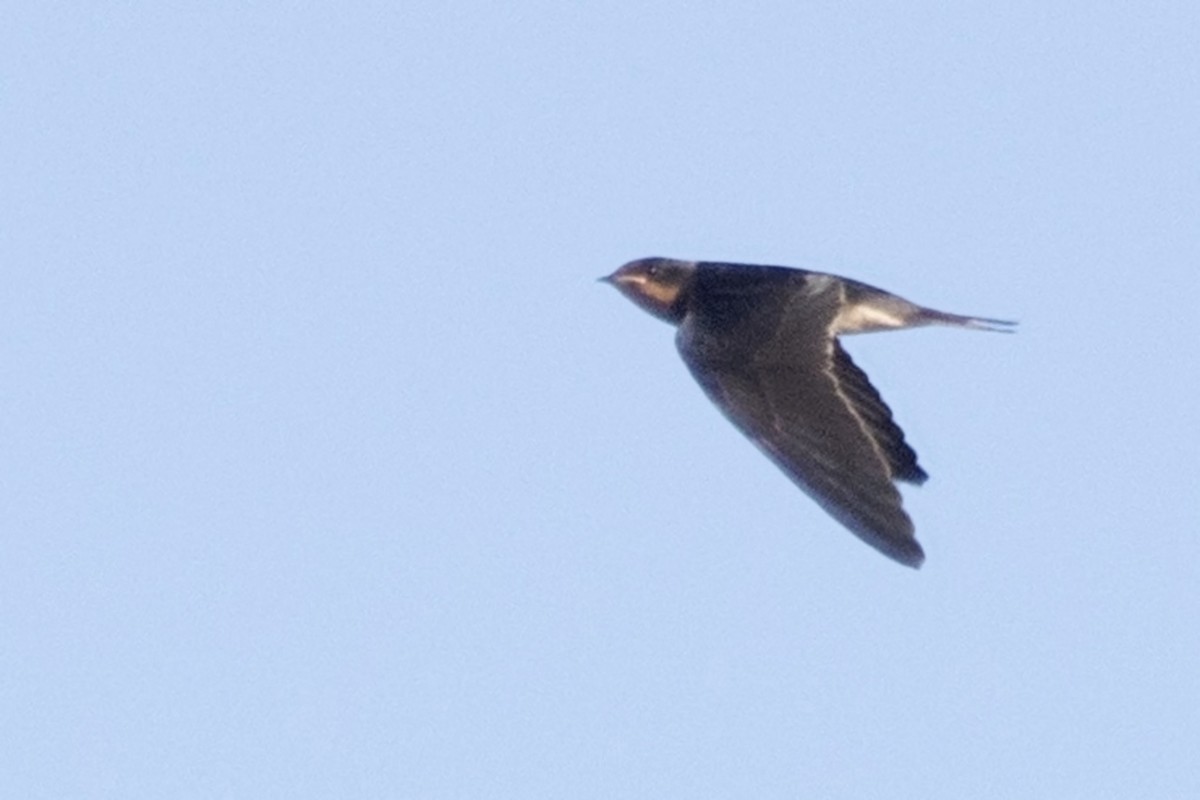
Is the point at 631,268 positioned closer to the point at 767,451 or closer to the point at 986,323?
the point at 986,323

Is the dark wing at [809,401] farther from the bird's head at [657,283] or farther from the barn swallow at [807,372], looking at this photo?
the bird's head at [657,283]

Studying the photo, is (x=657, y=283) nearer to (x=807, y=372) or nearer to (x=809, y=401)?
(x=807, y=372)

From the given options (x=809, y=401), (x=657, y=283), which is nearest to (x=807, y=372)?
(x=809, y=401)

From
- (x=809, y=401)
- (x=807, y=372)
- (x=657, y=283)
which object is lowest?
(x=809, y=401)

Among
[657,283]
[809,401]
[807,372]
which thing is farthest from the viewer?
[657,283]

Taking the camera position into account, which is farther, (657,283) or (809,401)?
(657,283)

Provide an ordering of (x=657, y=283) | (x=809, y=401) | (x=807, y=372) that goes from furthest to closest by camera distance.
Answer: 1. (x=657, y=283)
2. (x=807, y=372)
3. (x=809, y=401)

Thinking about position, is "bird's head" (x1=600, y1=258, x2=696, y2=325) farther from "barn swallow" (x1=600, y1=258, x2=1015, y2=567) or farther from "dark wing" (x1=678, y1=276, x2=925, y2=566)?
"dark wing" (x1=678, y1=276, x2=925, y2=566)
